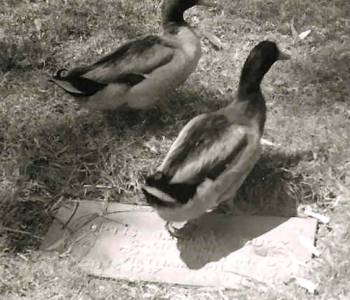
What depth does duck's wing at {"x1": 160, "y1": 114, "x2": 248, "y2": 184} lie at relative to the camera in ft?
11.6

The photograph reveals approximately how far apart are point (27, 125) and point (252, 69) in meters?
1.46

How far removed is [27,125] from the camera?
4.59m

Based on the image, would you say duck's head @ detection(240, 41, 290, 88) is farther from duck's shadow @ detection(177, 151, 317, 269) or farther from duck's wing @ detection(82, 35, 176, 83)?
duck's wing @ detection(82, 35, 176, 83)

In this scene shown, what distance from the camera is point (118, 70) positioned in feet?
14.3

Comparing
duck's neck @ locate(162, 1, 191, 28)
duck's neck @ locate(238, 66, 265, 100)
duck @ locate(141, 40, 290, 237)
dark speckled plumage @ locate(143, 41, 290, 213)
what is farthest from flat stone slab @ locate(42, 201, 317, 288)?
duck's neck @ locate(162, 1, 191, 28)

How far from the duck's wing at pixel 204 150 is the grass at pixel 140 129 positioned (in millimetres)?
442

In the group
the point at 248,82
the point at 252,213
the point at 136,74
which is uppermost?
the point at 248,82

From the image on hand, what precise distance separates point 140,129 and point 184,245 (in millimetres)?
1004

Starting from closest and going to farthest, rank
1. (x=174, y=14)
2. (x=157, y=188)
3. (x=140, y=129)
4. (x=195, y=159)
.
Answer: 1. (x=157, y=188)
2. (x=195, y=159)
3. (x=140, y=129)
4. (x=174, y=14)

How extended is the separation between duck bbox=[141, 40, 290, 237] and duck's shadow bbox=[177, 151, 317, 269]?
0.10 meters

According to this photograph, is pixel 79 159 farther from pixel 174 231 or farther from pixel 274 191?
pixel 274 191

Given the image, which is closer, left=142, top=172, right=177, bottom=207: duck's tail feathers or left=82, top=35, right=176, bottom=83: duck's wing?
left=142, top=172, right=177, bottom=207: duck's tail feathers

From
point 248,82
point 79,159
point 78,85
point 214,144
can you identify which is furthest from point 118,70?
point 214,144

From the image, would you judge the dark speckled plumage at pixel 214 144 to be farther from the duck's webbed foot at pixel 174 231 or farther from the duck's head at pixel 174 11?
the duck's head at pixel 174 11
